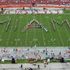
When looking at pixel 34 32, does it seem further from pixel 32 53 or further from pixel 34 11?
pixel 34 11

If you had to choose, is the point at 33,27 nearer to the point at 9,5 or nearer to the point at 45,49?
the point at 45,49

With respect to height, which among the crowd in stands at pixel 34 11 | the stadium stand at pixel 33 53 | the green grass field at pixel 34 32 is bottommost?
the stadium stand at pixel 33 53

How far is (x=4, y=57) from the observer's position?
4703 cm

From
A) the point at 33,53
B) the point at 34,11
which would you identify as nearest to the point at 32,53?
the point at 33,53

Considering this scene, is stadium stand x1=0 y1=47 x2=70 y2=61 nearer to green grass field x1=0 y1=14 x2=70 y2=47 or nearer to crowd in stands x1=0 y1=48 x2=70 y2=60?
crowd in stands x1=0 y1=48 x2=70 y2=60

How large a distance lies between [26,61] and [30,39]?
28.7 feet

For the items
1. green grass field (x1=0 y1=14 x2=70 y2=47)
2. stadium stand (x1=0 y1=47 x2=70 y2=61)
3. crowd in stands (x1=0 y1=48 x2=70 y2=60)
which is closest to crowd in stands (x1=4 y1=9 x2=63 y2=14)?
green grass field (x1=0 y1=14 x2=70 y2=47)

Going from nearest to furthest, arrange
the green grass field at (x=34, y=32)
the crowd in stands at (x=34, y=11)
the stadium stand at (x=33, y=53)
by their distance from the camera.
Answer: the stadium stand at (x=33, y=53) → the green grass field at (x=34, y=32) → the crowd in stands at (x=34, y=11)

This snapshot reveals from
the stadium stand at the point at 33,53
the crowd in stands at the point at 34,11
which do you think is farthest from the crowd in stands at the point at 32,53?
the crowd in stands at the point at 34,11

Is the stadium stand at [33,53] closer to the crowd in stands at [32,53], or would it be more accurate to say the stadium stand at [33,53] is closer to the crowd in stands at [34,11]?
the crowd in stands at [32,53]

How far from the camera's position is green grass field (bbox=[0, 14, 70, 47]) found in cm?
5278

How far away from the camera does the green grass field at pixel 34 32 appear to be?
5278cm

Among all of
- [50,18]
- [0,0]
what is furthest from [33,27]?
[0,0]

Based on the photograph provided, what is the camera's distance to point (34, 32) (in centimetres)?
5762
